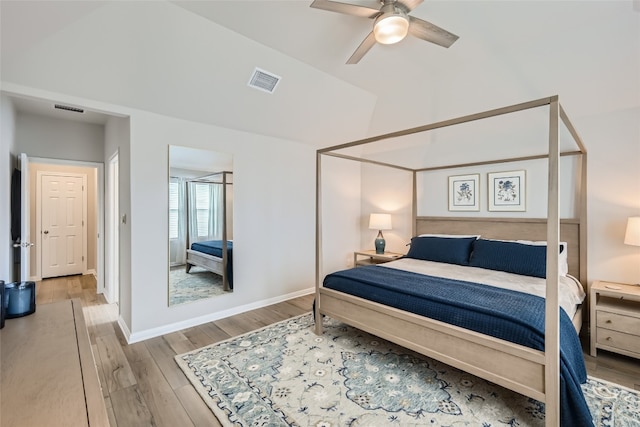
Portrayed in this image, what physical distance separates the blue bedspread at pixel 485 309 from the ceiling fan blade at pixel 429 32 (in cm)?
195

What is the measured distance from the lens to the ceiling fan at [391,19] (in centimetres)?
189

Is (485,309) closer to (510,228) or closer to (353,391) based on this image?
(353,391)

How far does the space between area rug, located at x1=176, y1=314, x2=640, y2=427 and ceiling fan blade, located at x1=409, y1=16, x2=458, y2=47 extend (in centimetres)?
259

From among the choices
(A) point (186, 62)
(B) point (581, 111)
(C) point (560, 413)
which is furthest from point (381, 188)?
(C) point (560, 413)

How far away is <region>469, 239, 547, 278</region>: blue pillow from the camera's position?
2783mm

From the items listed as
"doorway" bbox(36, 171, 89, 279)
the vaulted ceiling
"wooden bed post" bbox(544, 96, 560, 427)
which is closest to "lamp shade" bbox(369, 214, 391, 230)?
the vaulted ceiling

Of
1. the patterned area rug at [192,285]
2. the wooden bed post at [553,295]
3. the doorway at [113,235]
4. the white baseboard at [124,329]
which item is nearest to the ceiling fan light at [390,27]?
the wooden bed post at [553,295]

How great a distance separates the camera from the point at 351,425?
172cm

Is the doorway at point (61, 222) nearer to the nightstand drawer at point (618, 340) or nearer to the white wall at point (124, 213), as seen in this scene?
the white wall at point (124, 213)

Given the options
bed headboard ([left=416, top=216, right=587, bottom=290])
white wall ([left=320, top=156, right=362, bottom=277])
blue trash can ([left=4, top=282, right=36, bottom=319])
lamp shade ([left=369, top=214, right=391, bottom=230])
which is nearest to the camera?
blue trash can ([left=4, top=282, right=36, bottom=319])

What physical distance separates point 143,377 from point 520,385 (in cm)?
260

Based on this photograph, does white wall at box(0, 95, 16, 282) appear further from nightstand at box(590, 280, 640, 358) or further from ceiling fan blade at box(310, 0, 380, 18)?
nightstand at box(590, 280, 640, 358)

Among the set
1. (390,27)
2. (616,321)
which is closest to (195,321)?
(390,27)

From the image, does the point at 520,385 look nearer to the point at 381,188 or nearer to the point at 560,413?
the point at 560,413
